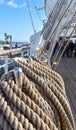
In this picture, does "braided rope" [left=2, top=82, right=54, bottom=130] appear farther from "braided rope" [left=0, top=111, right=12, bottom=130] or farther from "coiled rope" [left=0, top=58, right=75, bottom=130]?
"braided rope" [left=0, top=111, right=12, bottom=130]

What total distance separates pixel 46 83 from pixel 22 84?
0.63 ft

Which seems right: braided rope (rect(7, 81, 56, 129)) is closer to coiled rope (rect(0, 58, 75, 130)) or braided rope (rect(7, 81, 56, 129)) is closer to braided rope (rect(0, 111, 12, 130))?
coiled rope (rect(0, 58, 75, 130))

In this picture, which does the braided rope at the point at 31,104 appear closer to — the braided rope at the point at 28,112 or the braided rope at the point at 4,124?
the braided rope at the point at 28,112

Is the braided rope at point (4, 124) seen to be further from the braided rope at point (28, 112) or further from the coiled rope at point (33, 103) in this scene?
the braided rope at point (28, 112)

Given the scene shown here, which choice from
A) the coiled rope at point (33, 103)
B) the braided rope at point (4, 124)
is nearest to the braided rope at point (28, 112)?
the coiled rope at point (33, 103)

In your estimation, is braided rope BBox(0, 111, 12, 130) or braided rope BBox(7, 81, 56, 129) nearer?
braided rope BBox(0, 111, 12, 130)

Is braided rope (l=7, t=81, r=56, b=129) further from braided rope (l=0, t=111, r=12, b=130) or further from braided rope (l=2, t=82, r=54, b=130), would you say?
braided rope (l=0, t=111, r=12, b=130)

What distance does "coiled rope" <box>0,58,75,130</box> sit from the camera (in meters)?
1.46

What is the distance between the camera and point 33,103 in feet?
5.09

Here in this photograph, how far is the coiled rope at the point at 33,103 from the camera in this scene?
146 cm

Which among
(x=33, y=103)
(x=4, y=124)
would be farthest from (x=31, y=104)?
(x=4, y=124)

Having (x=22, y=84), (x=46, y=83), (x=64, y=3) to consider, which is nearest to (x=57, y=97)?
(x=46, y=83)

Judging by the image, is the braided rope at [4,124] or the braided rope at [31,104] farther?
the braided rope at [31,104]

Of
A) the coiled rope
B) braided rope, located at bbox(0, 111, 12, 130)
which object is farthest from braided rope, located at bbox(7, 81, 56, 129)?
braided rope, located at bbox(0, 111, 12, 130)
